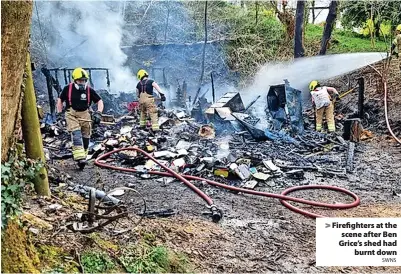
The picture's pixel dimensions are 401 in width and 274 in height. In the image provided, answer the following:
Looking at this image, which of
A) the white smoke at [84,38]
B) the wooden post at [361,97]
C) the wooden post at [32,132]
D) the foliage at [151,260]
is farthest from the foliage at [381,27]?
the foliage at [151,260]

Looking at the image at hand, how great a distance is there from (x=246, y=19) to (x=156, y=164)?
9.40 metres

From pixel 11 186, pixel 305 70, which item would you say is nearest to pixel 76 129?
pixel 11 186

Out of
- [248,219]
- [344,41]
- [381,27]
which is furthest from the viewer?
[344,41]

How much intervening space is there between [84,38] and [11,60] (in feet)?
31.2

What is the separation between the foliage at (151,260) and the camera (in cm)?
285

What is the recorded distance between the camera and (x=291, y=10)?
13.5 meters

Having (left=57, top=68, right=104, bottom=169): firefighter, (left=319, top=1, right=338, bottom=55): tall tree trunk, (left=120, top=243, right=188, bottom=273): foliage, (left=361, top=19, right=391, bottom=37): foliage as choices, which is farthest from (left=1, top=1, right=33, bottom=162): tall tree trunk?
(left=319, top=1, right=338, bottom=55): tall tree trunk

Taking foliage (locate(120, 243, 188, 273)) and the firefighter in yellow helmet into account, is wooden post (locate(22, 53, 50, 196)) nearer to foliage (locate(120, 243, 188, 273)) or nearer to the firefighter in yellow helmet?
foliage (locate(120, 243, 188, 273))

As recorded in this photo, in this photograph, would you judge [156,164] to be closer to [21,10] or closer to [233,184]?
[233,184]

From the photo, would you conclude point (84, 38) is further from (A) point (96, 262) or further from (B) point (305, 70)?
(A) point (96, 262)

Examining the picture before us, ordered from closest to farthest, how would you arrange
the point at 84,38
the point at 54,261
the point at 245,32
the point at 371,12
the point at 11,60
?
1. the point at 11,60
2. the point at 54,261
3. the point at 371,12
4. the point at 84,38
5. the point at 245,32

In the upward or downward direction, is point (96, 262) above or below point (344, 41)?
below

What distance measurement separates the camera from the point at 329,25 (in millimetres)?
12398
